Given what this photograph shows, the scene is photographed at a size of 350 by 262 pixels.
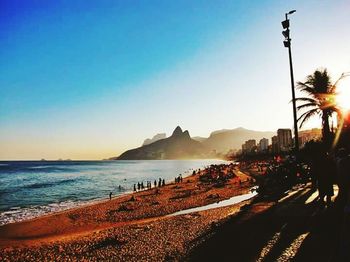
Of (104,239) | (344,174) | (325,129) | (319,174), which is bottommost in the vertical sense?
(104,239)

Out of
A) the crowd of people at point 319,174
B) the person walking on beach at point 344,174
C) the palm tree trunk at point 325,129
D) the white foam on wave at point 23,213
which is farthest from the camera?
the white foam on wave at point 23,213

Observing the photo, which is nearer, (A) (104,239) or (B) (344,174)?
(B) (344,174)

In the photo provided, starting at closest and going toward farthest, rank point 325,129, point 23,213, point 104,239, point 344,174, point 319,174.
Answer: point 344,174
point 319,174
point 104,239
point 325,129
point 23,213

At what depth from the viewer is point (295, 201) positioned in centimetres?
1353

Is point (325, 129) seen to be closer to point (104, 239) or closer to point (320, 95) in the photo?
point (320, 95)

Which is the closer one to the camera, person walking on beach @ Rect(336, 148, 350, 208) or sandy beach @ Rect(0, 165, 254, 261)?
person walking on beach @ Rect(336, 148, 350, 208)

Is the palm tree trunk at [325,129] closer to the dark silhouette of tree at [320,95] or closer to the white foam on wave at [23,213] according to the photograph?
the dark silhouette of tree at [320,95]

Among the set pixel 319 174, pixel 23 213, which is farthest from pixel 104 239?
pixel 23 213

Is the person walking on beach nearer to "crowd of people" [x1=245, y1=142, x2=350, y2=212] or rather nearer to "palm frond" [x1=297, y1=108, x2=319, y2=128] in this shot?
"crowd of people" [x1=245, y1=142, x2=350, y2=212]

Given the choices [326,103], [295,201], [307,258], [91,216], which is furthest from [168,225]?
[326,103]

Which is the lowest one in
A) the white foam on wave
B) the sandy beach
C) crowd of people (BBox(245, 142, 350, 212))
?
the white foam on wave

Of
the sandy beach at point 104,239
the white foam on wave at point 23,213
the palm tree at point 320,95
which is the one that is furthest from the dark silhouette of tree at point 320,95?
the white foam on wave at point 23,213

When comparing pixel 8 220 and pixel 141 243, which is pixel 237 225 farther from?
pixel 8 220

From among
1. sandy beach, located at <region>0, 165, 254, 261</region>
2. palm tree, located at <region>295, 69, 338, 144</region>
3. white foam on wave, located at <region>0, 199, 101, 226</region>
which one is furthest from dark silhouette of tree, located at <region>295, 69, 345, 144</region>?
white foam on wave, located at <region>0, 199, 101, 226</region>
